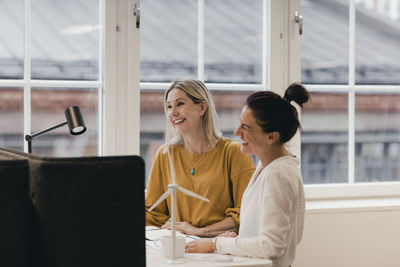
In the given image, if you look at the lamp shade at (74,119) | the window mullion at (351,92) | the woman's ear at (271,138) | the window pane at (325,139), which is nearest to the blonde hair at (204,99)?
the lamp shade at (74,119)

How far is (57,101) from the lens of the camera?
298 cm

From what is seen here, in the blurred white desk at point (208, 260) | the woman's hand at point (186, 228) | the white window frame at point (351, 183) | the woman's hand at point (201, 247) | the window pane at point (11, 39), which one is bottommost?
the woman's hand at point (186, 228)

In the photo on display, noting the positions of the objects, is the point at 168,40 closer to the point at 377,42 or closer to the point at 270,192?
the point at 377,42

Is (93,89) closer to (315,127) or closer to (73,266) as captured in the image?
(315,127)

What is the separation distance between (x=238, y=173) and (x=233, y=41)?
3.34 ft

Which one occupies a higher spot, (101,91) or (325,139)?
(101,91)

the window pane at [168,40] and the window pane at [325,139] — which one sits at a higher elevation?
the window pane at [168,40]

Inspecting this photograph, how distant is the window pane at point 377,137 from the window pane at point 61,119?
1.63 meters

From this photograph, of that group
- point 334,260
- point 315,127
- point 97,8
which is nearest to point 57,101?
point 97,8

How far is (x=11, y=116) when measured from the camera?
290 cm

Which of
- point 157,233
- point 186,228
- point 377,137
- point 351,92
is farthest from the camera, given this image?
point 377,137

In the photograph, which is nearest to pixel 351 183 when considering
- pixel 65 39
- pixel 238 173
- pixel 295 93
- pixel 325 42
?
pixel 325 42

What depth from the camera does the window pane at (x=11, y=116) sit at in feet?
9.49

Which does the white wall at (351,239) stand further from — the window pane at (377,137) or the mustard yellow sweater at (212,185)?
the mustard yellow sweater at (212,185)
